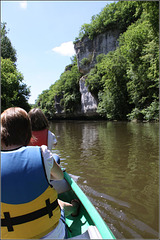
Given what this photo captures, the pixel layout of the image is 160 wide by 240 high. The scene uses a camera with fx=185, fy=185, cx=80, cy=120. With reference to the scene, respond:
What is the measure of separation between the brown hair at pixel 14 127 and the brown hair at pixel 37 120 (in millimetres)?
1252

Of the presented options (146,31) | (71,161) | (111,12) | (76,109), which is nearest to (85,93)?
(76,109)

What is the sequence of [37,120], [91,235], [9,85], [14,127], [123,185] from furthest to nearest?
[9,85]
[123,185]
[37,120]
[91,235]
[14,127]

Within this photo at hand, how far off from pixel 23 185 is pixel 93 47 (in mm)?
35974

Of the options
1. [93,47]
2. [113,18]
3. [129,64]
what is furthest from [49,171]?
[93,47]

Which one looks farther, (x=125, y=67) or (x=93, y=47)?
(x=93, y=47)

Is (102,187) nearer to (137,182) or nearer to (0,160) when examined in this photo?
(137,182)

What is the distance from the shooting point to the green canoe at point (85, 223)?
5.52 feet

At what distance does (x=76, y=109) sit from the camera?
42.6 meters

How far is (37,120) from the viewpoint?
105 inches

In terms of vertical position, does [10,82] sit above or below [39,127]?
above

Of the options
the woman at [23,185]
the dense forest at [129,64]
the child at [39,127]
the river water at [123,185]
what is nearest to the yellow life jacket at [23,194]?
the woman at [23,185]

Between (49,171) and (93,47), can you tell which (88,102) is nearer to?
(93,47)

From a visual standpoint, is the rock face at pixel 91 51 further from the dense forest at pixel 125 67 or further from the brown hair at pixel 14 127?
the brown hair at pixel 14 127

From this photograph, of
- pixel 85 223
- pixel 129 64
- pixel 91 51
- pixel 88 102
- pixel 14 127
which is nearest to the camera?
pixel 14 127
